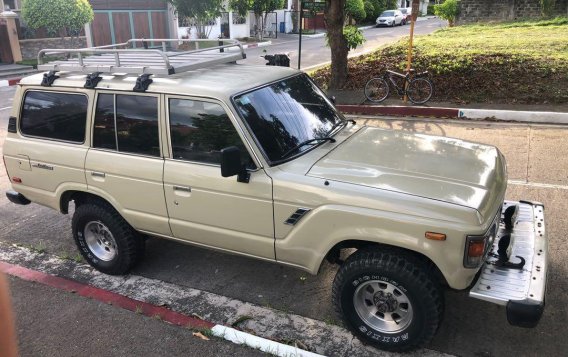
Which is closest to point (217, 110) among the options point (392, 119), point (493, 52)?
point (392, 119)

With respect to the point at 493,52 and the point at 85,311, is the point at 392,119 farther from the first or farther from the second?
the point at 85,311

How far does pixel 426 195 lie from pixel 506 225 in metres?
1.17

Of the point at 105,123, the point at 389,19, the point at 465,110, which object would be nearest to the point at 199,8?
the point at 465,110

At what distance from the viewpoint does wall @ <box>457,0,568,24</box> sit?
26.5m

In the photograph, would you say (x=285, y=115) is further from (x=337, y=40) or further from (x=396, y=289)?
(x=337, y=40)

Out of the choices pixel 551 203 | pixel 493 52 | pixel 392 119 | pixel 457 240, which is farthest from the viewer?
pixel 493 52

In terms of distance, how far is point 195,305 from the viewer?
13.6 ft

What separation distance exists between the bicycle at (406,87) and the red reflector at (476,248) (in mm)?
7913

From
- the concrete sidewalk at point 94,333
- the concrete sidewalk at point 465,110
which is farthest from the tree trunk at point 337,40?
the concrete sidewalk at point 94,333

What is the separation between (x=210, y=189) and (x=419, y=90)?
794 cm

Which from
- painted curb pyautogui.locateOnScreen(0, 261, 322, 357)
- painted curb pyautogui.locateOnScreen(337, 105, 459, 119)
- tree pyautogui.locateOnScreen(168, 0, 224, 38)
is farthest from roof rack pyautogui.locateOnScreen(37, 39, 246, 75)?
tree pyautogui.locateOnScreen(168, 0, 224, 38)

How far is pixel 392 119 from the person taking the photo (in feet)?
32.7

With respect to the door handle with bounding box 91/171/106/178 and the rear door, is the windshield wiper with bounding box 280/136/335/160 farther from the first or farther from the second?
the door handle with bounding box 91/171/106/178

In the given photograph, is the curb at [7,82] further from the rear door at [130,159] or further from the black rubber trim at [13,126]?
the rear door at [130,159]
